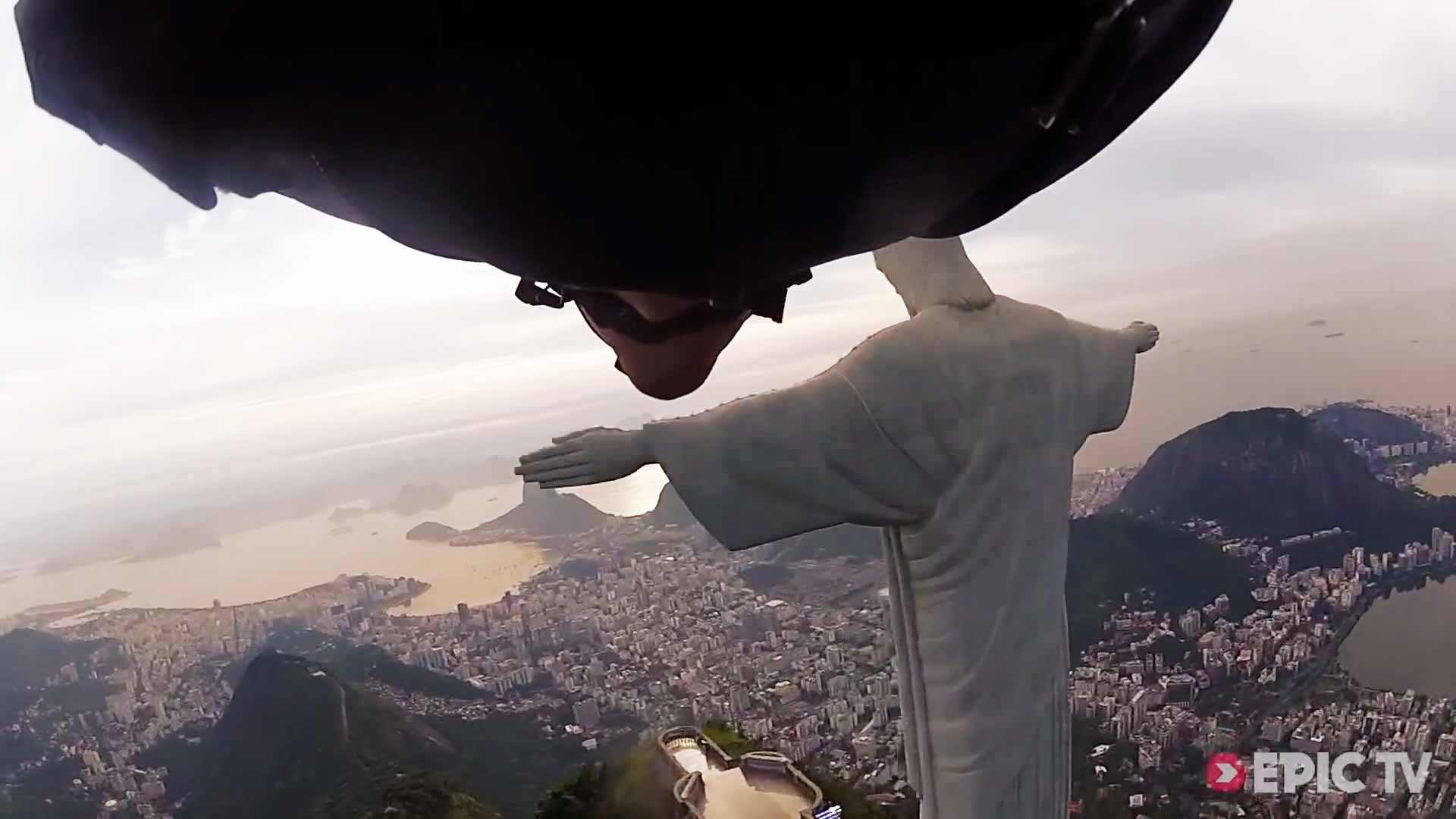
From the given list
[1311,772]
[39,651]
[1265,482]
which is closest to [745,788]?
[1311,772]

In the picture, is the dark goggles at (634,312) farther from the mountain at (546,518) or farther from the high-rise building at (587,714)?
the mountain at (546,518)

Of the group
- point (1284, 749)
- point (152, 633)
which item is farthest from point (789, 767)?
point (152, 633)

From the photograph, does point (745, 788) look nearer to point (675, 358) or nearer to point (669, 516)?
point (669, 516)

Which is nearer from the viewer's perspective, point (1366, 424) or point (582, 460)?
point (582, 460)

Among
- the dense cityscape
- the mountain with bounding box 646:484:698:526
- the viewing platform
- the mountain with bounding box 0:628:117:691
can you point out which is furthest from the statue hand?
the mountain with bounding box 0:628:117:691

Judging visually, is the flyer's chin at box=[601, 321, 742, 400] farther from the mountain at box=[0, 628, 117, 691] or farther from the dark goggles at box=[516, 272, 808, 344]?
the mountain at box=[0, 628, 117, 691]

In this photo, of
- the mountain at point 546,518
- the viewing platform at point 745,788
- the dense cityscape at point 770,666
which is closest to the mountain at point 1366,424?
the dense cityscape at point 770,666
